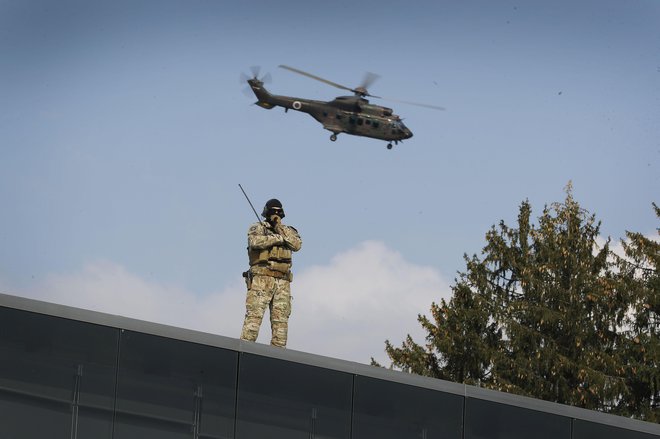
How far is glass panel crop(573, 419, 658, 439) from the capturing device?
1875 centimetres

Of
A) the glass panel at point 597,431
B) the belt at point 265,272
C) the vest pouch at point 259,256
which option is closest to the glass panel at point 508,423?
the glass panel at point 597,431

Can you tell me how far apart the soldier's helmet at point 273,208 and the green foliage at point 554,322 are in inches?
911

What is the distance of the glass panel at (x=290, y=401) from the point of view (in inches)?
664

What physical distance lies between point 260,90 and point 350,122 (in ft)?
10.5

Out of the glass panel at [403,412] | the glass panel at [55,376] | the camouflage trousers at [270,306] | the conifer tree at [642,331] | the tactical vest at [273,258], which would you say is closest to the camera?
the glass panel at [55,376]

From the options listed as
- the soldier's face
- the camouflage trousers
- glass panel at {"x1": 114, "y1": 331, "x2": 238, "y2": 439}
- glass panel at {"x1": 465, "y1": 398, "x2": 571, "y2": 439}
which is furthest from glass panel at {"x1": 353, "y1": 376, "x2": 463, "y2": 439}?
the soldier's face

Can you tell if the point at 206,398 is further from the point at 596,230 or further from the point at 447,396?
the point at 596,230

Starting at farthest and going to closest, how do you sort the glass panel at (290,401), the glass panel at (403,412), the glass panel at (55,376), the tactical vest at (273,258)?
the tactical vest at (273,258), the glass panel at (403,412), the glass panel at (290,401), the glass panel at (55,376)

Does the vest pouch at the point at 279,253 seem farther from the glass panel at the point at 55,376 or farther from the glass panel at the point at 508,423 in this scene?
the glass panel at the point at 508,423

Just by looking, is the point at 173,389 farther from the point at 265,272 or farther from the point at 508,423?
the point at 508,423

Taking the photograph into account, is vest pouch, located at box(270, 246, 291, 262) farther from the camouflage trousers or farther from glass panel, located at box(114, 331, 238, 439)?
glass panel, located at box(114, 331, 238, 439)

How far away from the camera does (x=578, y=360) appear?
41.6 metres

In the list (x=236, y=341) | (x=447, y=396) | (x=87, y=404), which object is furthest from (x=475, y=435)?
(x=87, y=404)

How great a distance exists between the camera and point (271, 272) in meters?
18.1
